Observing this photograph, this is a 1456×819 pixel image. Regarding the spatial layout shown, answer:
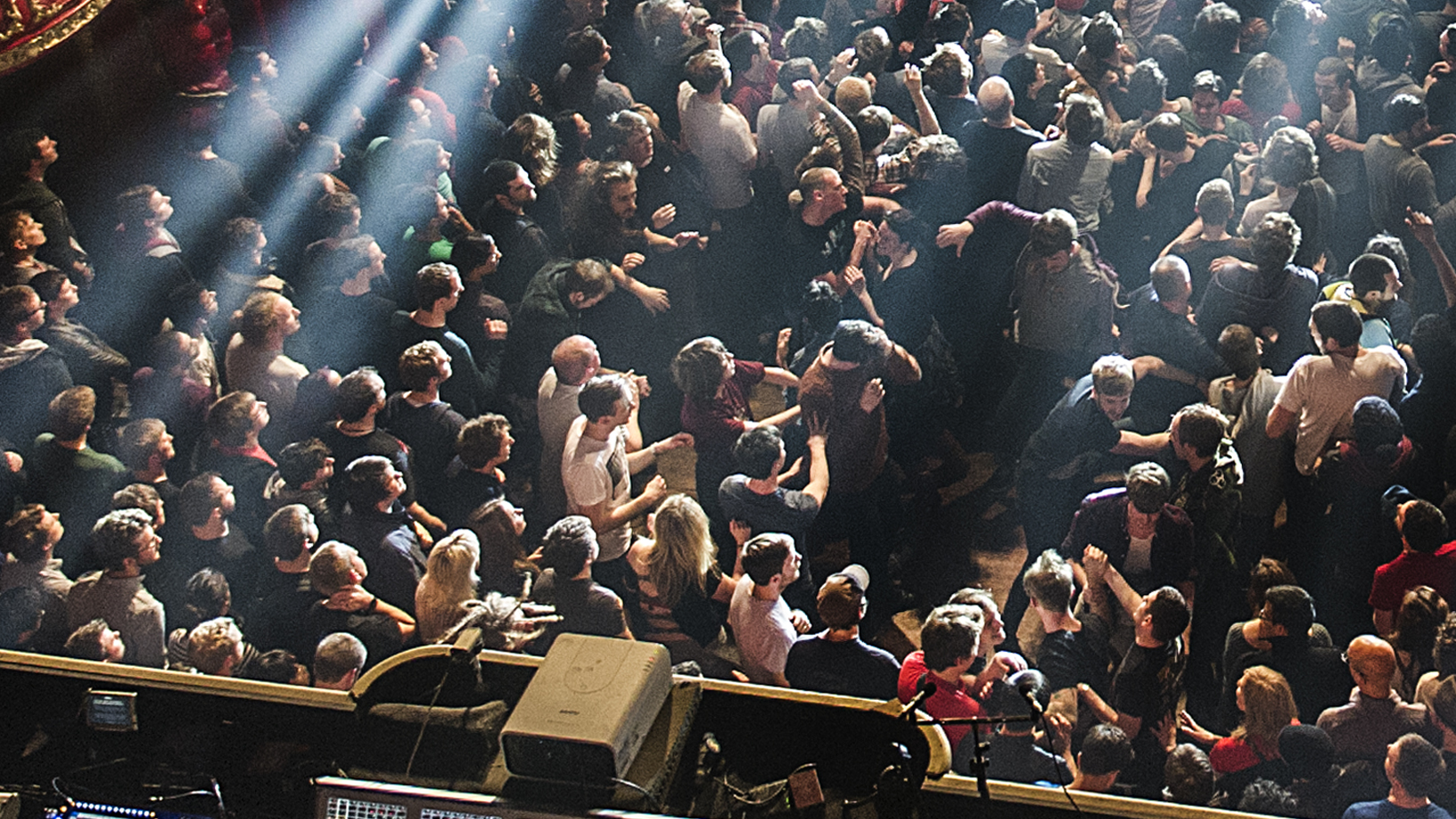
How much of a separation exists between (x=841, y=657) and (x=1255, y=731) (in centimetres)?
208

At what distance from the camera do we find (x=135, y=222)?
408 inches

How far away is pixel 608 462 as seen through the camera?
905cm

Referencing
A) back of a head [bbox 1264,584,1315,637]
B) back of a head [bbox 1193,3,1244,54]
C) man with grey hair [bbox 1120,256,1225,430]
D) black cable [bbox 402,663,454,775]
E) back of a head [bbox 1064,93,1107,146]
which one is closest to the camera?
black cable [bbox 402,663,454,775]

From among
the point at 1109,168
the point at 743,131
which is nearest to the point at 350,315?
the point at 743,131

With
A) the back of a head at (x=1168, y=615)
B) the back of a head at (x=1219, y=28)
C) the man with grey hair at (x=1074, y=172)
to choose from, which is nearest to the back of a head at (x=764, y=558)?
the back of a head at (x=1168, y=615)

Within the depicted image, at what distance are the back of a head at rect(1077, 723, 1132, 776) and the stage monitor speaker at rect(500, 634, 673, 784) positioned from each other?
3.34 metres

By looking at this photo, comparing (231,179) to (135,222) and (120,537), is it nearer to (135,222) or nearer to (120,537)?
(135,222)

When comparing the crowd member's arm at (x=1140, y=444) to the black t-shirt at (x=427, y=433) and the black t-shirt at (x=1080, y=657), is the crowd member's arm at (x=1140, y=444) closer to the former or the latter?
the black t-shirt at (x=1080, y=657)

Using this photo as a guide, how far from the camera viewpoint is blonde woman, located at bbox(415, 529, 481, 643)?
8.59 metres

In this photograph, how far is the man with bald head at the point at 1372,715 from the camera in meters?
7.45

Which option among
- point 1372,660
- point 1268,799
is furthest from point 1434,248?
point 1268,799

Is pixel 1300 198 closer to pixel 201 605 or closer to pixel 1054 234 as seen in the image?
pixel 1054 234

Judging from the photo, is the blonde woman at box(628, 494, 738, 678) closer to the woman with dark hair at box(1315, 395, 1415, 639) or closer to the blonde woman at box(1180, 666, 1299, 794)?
the blonde woman at box(1180, 666, 1299, 794)

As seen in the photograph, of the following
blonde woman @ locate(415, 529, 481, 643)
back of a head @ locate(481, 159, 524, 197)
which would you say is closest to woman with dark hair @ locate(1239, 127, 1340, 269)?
back of a head @ locate(481, 159, 524, 197)
